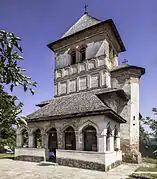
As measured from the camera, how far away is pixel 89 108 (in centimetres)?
1236

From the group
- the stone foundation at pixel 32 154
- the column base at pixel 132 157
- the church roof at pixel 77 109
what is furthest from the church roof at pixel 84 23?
→ the column base at pixel 132 157

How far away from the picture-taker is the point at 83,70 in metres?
17.9

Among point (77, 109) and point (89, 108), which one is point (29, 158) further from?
point (89, 108)

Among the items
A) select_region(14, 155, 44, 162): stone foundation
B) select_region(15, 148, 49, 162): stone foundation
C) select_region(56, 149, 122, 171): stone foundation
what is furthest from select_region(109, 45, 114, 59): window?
select_region(14, 155, 44, 162): stone foundation

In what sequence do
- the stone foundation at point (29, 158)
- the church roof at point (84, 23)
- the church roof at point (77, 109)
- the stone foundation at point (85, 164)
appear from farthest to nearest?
the church roof at point (84, 23)
the stone foundation at point (29, 158)
the church roof at point (77, 109)
the stone foundation at point (85, 164)

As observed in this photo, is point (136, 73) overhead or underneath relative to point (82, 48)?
underneath

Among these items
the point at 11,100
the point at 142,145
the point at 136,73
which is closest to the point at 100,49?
the point at 136,73

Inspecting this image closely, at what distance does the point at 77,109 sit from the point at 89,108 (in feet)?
3.58

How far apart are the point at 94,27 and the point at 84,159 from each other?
1239 cm

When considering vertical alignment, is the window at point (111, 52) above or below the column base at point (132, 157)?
above

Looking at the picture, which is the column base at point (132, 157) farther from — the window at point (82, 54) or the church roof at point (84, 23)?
the church roof at point (84, 23)

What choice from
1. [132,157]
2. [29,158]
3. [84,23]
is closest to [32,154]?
[29,158]

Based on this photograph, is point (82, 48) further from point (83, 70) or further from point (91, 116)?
point (91, 116)

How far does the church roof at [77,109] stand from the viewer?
11716 mm
